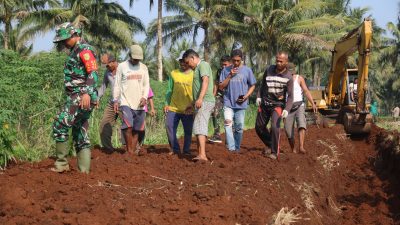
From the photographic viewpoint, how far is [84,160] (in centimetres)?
572

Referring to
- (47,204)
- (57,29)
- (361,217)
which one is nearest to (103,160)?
(57,29)

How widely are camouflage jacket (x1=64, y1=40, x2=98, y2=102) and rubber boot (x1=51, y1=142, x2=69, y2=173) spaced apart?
→ 567mm

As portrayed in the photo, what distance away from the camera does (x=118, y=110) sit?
7.62 metres

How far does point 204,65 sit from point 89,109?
1.99 m

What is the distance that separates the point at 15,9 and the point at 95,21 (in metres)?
4.69

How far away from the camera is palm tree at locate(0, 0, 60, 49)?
25.5 meters

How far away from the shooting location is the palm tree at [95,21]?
28.8 meters

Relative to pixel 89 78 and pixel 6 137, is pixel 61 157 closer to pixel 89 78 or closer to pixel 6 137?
pixel 6 137

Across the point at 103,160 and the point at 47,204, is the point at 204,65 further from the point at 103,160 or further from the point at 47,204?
the point at 47,204

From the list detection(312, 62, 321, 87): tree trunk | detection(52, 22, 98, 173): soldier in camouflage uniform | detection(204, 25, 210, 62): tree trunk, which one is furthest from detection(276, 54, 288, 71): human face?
detection(312, 62, 321, 87): tree trunk

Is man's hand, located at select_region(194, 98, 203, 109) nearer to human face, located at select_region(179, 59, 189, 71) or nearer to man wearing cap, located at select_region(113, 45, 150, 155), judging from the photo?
human face, located at select_region(179, 59, 189, 71)

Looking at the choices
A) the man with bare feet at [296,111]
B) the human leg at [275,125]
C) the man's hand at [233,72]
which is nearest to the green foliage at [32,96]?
the man's hand at [233,72]

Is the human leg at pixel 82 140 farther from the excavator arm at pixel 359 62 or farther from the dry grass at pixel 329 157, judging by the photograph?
the excavator arm at pixel 359 62

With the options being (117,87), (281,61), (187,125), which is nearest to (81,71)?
(117,87)
